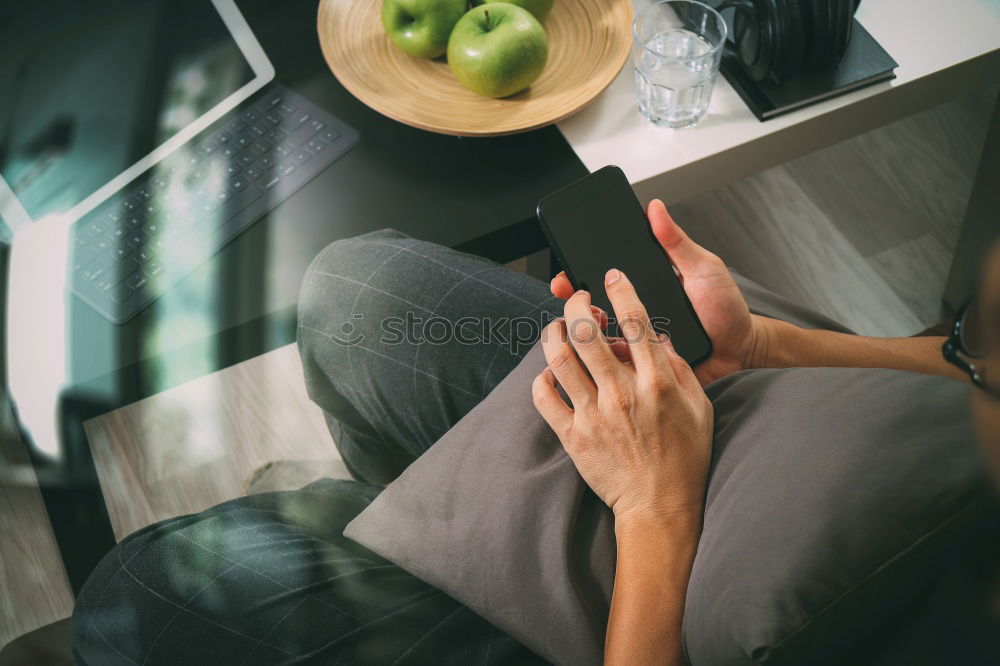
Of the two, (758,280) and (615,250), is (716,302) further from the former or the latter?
(758,280)

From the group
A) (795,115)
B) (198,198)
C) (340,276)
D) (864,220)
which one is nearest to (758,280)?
(864,220)

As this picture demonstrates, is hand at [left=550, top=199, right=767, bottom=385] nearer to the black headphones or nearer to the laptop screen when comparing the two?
the black headphones

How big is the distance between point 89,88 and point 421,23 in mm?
376

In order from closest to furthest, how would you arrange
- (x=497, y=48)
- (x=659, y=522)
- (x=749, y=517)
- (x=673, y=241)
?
(x=749, y=517), (x=659, y=522), (x=673, y=241), (x=497, y=48)

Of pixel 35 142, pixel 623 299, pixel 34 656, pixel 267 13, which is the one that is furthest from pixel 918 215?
pixel 34 656

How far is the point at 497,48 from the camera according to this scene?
0.93 meters

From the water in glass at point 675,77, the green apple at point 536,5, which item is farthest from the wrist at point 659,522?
the green apple at point 536,5

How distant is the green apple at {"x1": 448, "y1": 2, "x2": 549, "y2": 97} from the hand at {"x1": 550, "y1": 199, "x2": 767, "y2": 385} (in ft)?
0.83

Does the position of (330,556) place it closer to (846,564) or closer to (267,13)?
(846,564)

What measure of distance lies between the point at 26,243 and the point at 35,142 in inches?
4.7

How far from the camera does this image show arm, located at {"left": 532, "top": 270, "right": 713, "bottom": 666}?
645mm

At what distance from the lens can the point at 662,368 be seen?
704 mm

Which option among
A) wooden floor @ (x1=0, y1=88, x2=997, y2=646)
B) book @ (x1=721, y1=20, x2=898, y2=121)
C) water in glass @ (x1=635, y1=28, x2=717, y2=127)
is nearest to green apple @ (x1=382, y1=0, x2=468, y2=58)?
water in glass @ (x1=635, y1=28, x2=717, y2=127)

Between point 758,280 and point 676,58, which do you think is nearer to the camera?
point 676,58
